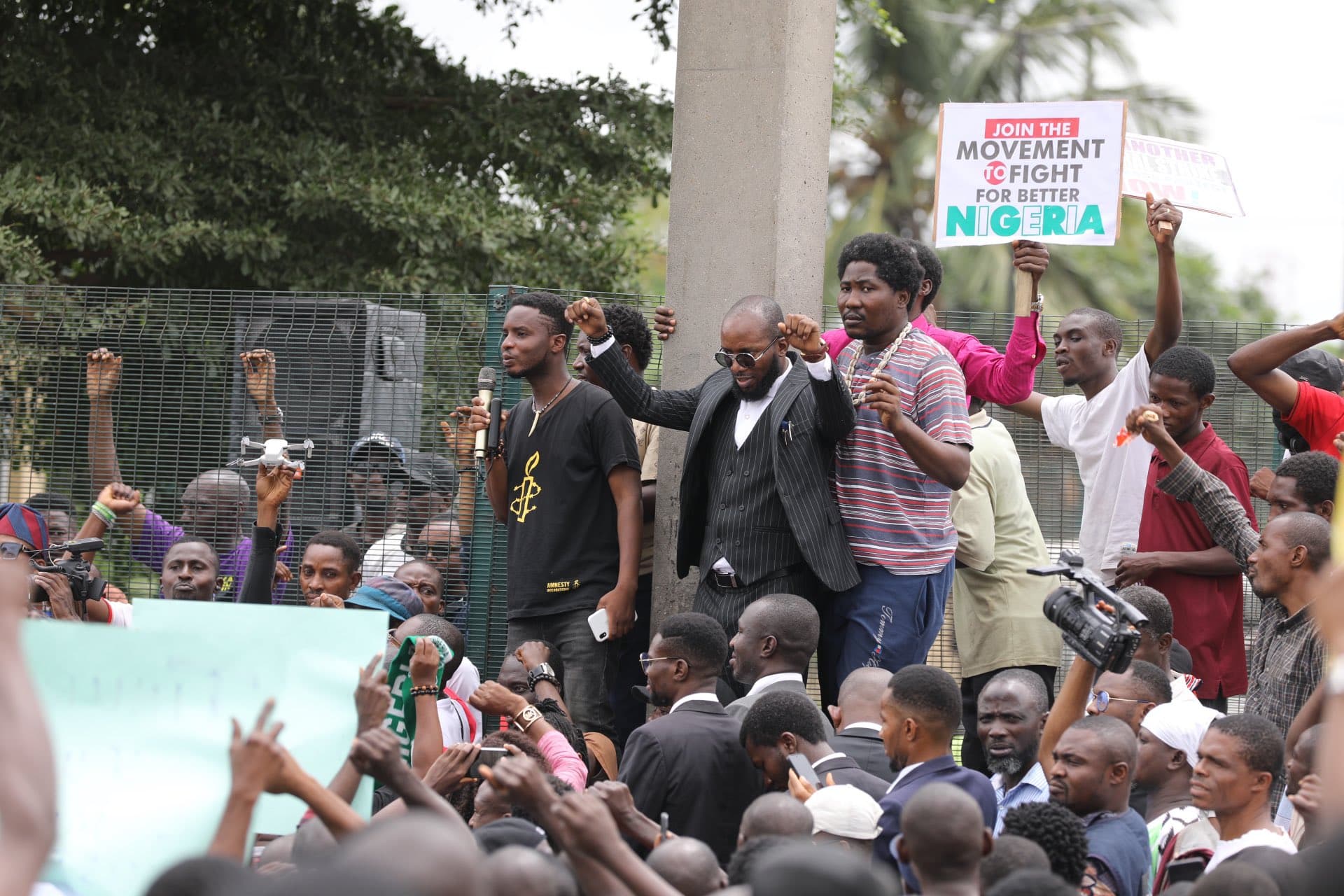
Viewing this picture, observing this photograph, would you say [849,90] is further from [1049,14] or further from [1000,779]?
[1049,14]

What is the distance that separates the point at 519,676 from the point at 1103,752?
8.21 ft

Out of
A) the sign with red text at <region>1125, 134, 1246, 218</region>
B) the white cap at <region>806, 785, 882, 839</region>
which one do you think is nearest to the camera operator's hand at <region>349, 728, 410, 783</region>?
the white cap at <region>806, 785, 882, 839</region>

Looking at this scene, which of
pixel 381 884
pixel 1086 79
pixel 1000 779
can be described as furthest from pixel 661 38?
pixel 1086 79

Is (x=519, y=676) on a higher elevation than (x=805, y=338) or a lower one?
lower

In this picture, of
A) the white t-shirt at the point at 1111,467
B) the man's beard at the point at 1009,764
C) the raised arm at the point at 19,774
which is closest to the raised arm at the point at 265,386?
the white t-shirt at the point at 1111,467

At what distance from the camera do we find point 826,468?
636 centimetres

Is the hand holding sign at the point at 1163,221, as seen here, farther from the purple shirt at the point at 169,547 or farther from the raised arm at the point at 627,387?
the purple shirt at the point at 169,547

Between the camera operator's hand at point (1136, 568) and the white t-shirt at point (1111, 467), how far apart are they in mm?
220

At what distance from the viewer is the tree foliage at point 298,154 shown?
10516 millimetres

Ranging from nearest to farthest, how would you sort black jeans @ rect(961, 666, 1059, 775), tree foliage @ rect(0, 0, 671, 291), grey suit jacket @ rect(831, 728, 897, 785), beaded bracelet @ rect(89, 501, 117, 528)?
1. grey suit jacket @ rect(831, 728, 897, 785)
2. black jeans @ rect(961, 666, 1059, 775)
3. beaded bracelet @ rect(89, 501, 117, 528)
4. tree foliage @ rect(0, 0, 671, 291)

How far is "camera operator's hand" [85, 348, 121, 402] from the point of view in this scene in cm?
808

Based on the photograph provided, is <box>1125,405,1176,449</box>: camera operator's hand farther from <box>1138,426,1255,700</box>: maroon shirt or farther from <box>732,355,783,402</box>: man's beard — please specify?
<box>732,355,783,402</box>: man's beard

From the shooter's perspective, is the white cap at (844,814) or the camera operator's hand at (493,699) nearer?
the white cap at (844,814)

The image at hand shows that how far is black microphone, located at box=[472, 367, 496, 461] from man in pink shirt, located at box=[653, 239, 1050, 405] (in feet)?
4.86
